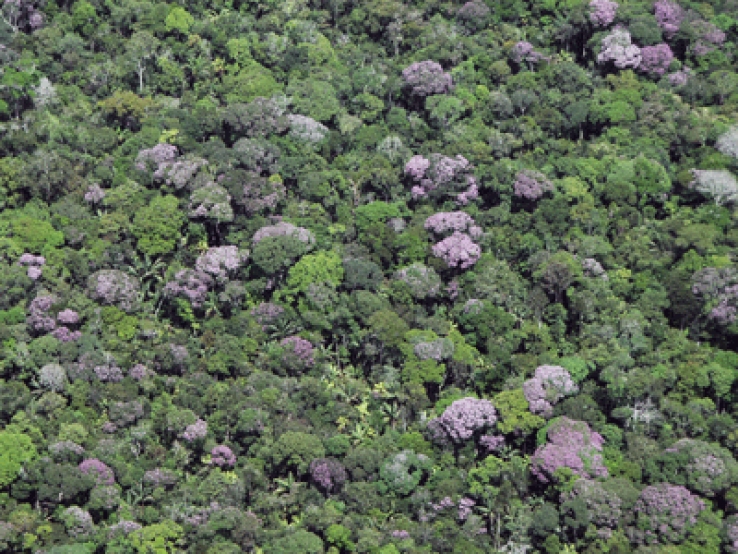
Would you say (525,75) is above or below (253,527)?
above

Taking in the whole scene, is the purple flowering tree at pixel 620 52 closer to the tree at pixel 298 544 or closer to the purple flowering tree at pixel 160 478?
the tree at pixel 298 544

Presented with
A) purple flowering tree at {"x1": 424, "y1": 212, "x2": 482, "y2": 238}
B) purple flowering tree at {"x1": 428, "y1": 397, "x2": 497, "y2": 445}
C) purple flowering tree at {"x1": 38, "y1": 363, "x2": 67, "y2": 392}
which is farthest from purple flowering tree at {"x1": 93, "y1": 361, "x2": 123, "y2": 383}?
purple flowering tree at {"x1": 424, "y1": 212, "x2": 482, "y2": 238}

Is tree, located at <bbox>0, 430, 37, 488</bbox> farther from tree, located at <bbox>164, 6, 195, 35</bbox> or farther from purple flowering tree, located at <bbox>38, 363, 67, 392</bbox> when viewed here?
tree, located at <bbox>164, 6, 195, 35</bbox>

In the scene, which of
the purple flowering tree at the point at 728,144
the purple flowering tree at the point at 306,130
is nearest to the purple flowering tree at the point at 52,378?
the purple flowering tree at the point at 306,130

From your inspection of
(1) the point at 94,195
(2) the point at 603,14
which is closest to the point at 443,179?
(2) the point at 603,14

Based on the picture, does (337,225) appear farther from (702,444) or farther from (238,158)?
(702,444)

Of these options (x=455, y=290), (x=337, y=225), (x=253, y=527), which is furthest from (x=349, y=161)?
(x=253, y=527)
